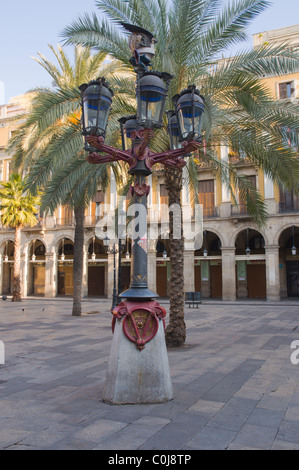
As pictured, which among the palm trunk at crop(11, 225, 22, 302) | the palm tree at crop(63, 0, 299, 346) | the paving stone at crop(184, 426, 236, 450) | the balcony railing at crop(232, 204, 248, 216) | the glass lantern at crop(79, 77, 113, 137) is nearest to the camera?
the paving stone at crop(184, 426, 236, 450)

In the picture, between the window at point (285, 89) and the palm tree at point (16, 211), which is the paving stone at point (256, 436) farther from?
the window at point (285, 89)

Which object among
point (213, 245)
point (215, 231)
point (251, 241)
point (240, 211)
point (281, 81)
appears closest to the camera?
point (281, 81)

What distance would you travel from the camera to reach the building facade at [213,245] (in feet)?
83.4

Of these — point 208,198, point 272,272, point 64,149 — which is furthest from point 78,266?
point 208,198

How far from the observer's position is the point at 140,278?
501 centimetres

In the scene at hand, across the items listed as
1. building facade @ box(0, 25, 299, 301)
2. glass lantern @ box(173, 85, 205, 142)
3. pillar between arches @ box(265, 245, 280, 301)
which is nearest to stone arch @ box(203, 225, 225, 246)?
building facade @ box(0, 25, 299, 301)

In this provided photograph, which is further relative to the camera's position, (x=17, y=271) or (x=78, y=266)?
(x=17, y=271)

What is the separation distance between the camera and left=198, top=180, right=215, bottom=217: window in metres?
27.8

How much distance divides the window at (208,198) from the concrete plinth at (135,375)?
23.4 metres

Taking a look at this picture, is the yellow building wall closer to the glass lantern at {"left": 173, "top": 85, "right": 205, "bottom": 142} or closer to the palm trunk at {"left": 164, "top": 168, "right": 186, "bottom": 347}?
the palm trunk at {"left": 164, "top": 168, "right": 186, "bottom": 347}

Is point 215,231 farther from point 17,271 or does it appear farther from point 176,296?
point 176,296

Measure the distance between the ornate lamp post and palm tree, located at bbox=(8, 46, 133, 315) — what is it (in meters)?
2.11

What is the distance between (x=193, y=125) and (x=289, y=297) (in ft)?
81.7

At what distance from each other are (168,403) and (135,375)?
532mm
